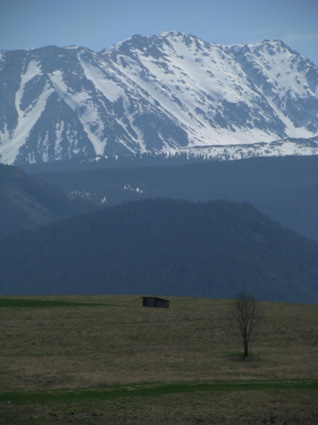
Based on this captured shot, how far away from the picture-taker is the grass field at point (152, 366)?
2325 inches

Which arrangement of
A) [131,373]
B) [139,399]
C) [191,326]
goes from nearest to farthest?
1. [139,399]
2. [131,373]
3. [191,326]

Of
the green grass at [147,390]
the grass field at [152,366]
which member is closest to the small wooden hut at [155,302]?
the grass field at [152,366]

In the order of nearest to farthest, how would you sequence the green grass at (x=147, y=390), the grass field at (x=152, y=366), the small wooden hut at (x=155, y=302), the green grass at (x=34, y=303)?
the grass field at (x=152, y=366), the green grass at (x=147, y=390), the small wooden hut at (x=155, y=302), the green grass at (x=34, y=303)

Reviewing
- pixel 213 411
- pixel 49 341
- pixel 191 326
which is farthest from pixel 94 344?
pixel 213 411

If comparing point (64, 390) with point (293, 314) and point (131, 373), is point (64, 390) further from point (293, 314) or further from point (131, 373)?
point (293, 314)

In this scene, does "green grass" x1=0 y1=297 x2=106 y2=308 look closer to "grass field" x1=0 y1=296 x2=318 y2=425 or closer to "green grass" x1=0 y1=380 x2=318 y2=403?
"grass field" x1=0 y1=296 x2=318 y2=425

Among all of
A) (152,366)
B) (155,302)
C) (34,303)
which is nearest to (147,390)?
(152,366)

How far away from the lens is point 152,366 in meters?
75.3

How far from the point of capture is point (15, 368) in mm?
72750

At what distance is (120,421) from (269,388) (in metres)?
12.8

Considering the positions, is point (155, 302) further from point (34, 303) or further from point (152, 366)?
point (152, 366)

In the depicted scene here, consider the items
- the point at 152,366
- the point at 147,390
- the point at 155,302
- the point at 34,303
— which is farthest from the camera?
the point at 34,303

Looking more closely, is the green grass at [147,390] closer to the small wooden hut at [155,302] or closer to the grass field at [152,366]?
the grass field at [152,366]

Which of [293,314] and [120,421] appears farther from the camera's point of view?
[293,314]
